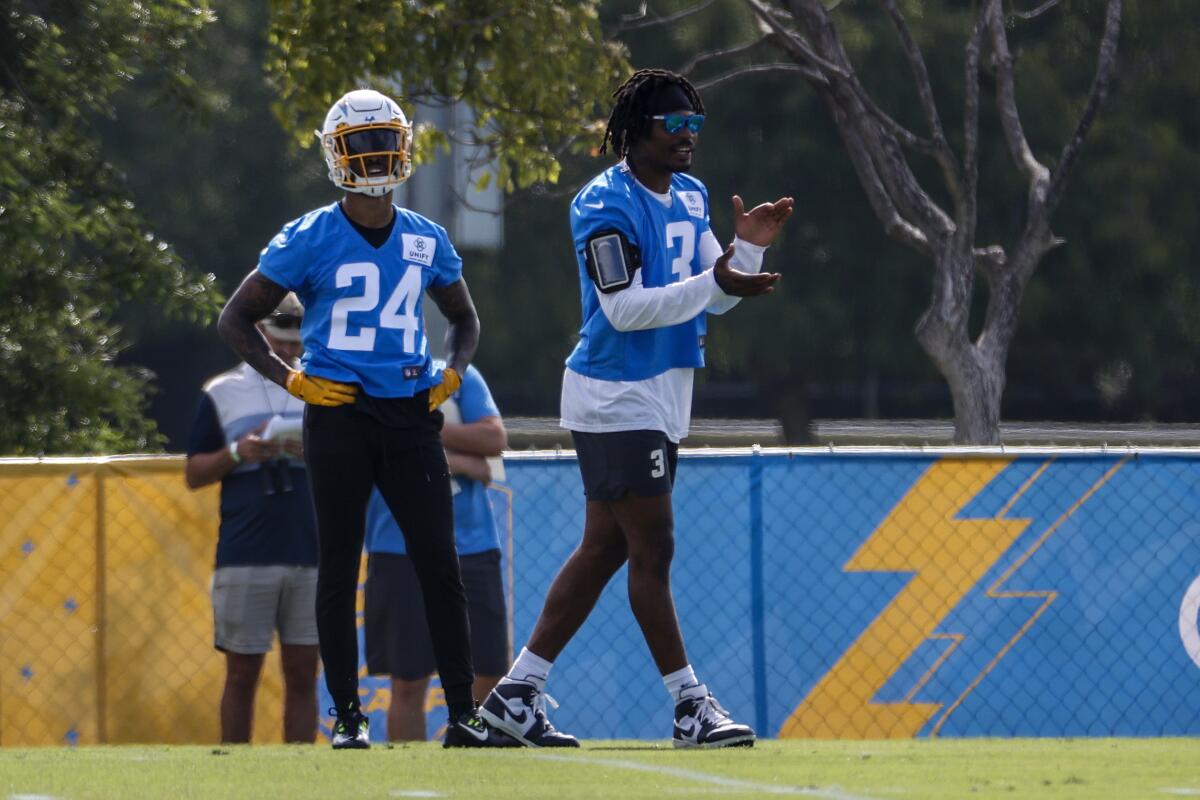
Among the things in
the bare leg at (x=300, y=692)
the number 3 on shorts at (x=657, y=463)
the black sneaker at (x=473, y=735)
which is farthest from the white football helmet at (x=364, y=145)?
the bare leg at (x=300, y=692)

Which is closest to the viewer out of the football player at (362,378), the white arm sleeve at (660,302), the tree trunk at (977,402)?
the white arm sleeve at (660,302)

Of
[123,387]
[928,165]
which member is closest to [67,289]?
[123,387]

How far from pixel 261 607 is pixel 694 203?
2411 mm

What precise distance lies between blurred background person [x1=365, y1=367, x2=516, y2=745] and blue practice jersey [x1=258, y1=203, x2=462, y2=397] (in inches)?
59.5

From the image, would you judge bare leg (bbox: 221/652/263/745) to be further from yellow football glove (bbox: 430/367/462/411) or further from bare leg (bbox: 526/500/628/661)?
yellow football glove (bbox: 430/367/462/411)

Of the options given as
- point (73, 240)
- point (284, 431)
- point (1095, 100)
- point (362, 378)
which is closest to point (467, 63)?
point (1095, 100)

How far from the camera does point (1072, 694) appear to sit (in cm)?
895

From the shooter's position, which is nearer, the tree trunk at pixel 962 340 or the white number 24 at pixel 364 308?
the white number 24 at pixel 364 308

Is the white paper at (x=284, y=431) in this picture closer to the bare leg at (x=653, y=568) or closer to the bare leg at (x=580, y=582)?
the bare leg at (x=580, y=582)

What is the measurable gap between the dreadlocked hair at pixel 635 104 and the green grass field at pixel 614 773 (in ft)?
5.77

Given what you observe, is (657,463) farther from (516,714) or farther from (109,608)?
(109,608)

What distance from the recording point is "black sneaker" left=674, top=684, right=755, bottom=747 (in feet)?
19.7

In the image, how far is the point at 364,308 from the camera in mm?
5926

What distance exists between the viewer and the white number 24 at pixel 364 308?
5906 millimetres
